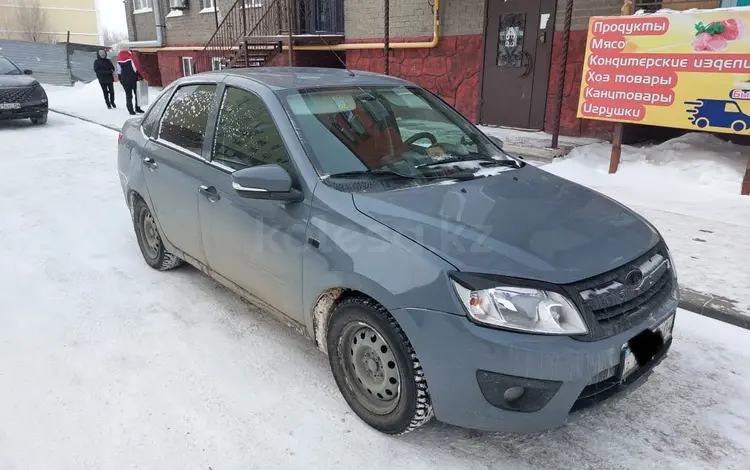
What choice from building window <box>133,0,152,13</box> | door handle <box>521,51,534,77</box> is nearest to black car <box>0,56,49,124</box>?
building window <box>133,0,152,13</box>

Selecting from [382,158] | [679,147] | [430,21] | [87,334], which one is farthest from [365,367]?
[430,21]

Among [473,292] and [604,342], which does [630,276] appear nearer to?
[604,342]

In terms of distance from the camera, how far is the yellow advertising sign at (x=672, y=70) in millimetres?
5734

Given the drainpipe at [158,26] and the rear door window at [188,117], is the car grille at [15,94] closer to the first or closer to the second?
the drainpipe at [158,26]

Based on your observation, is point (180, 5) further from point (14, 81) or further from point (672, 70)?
point (672, 70)

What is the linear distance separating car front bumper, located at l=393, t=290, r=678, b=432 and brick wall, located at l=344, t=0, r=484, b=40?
928 cm

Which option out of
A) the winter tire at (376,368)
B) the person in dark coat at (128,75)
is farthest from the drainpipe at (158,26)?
the winter tire at (376,368)

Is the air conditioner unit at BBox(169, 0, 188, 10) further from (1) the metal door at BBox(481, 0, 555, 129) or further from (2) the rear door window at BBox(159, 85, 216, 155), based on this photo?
(2) the rear door window at BBox(159, 85, 216, 155)

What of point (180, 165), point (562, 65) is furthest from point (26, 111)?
point (562, 65)

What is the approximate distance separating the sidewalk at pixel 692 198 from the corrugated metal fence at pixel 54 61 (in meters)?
21.4

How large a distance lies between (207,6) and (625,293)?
18260mm

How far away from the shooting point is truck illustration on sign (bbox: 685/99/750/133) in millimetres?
5785

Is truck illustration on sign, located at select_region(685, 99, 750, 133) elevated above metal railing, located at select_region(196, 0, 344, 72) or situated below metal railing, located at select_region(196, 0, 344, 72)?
below

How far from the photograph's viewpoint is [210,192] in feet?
11.3
